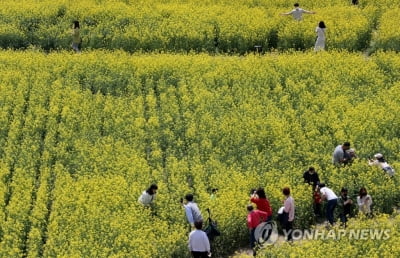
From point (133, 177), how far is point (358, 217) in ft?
18.8

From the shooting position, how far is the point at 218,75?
22531 mm

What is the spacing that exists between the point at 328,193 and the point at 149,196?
13.5ft

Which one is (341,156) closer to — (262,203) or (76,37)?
(262,203)

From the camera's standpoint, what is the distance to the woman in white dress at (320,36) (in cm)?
2355

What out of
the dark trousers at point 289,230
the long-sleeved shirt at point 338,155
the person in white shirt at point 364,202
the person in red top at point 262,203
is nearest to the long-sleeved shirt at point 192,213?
the person in red top at point 262,203

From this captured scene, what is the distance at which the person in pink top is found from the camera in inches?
608

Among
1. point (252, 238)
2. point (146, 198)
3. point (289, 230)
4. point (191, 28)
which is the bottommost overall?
point (289, 230)

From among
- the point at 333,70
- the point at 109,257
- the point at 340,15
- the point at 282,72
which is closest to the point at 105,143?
the point at 109,257

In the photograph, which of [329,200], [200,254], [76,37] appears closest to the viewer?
[200,254]

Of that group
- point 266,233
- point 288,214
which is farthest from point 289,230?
point 266,233

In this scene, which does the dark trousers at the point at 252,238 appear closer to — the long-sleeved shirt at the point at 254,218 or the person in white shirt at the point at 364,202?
the long-sleeved shirt at the point at 254,218

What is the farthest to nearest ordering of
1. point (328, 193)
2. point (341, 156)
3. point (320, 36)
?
point (320, 36)
point (341, 156)
point (328, 193)

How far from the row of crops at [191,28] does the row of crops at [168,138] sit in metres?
1.35

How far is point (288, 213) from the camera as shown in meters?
15.6
